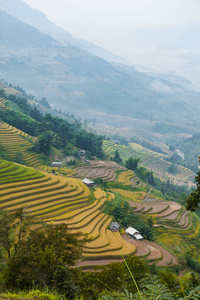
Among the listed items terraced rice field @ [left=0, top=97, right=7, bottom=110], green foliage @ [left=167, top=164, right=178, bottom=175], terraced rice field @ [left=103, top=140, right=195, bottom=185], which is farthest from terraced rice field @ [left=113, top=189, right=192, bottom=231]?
green foliage @ [left=167, top=164, right=178, bottom=175]

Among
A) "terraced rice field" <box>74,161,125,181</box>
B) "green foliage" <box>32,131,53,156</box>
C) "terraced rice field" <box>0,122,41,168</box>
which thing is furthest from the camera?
"terraced rice field" <box>74,161,125,181</box>

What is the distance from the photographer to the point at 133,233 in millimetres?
24125

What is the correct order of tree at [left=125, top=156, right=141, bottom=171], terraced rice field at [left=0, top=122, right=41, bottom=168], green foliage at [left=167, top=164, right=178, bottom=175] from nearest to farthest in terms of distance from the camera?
terraced rice field at [left=0, top=122, right=41, bottom=168], tree at [left=125, top=156, right=141, bottom=171], green foliage at [left=167, top=164, right=178, bottom=175]

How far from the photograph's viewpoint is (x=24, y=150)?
41.4m

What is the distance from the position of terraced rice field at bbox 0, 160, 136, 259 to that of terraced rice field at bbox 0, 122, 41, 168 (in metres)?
13.5

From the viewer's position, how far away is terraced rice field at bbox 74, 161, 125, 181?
4275 cm

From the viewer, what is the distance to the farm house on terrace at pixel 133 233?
2388 cm

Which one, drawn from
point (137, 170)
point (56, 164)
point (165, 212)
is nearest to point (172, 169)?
point (137, 170)

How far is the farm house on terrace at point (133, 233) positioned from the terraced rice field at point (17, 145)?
21241mm

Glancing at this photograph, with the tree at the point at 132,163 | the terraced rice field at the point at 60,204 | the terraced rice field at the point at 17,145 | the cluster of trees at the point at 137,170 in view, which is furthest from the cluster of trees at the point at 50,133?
the terraced rice field at the point at 60,204

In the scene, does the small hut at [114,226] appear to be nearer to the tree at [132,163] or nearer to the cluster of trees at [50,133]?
the cluster of trees at [50,133]

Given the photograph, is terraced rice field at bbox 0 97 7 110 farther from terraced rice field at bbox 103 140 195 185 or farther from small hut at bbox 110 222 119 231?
small hut at bbox 110 222 119 231

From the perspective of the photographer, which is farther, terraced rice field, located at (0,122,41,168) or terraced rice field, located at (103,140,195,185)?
terraced rice field, located at (103,140,195,185)

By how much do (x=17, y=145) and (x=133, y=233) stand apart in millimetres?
27378
